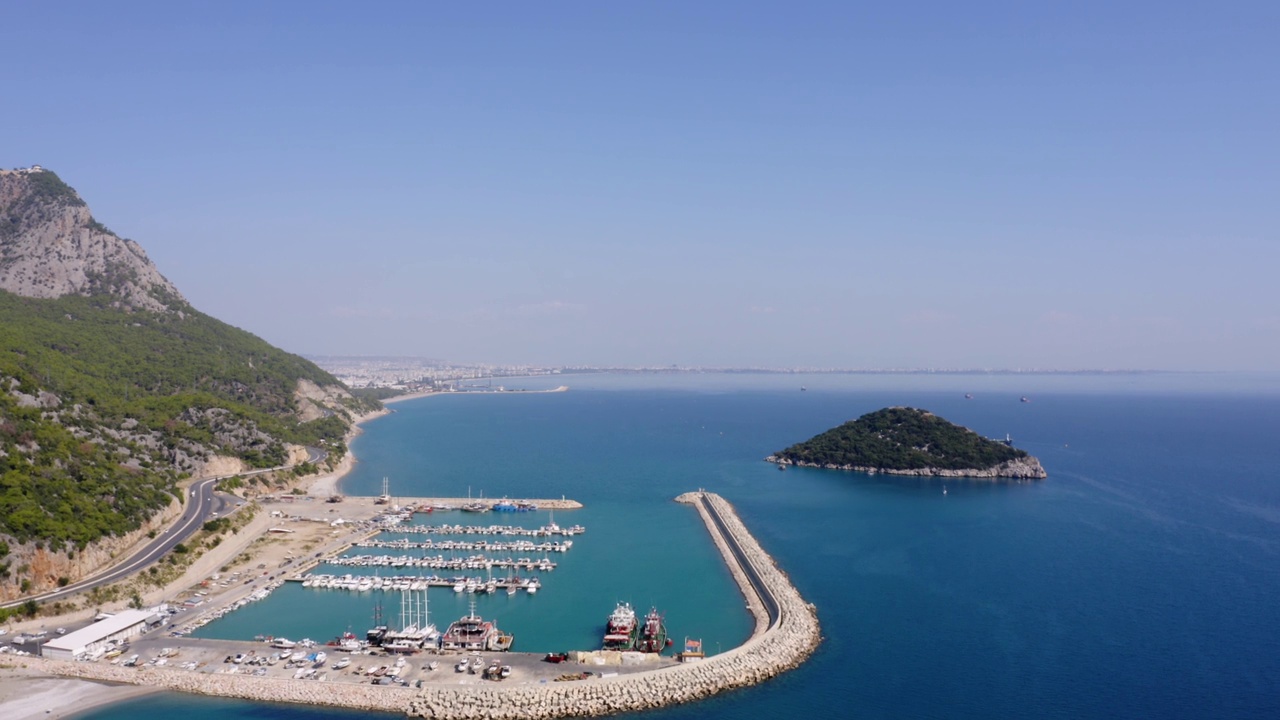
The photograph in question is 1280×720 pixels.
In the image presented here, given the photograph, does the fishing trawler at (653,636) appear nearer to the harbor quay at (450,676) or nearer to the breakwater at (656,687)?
the harbor quay at (450,676)

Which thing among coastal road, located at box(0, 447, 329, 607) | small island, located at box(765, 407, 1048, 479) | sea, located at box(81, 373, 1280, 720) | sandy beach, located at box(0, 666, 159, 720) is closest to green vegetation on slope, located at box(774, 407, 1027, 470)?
small island, located at box(765, 407, 1048, 479)

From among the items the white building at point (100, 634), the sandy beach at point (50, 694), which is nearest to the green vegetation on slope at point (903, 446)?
the white building at point (100, 634)

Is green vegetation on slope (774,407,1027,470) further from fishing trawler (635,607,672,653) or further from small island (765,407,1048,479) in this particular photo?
fishing trawler (635,607,672,653)

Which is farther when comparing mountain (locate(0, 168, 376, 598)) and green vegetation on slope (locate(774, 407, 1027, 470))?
green vegetation on slope (locate(774, 407, 1027, 470))

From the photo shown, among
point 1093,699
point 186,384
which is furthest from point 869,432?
point 186,384

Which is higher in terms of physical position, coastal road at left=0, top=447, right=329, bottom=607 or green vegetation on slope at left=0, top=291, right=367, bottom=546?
green vegetation on slope at left=0, top=291, right=367, bottom=546

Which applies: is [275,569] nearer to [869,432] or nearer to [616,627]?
[616,627]
